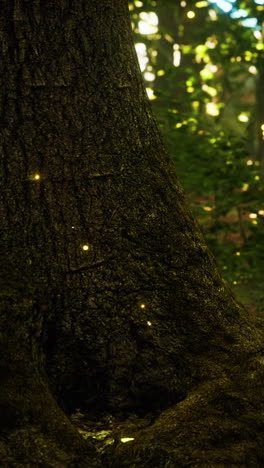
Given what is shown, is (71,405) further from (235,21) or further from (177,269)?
(235,21)

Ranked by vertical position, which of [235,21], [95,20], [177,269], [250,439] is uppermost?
[235,21]

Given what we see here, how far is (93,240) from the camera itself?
2734mm

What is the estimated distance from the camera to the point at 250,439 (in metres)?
2.34

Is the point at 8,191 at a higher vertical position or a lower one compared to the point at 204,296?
higher

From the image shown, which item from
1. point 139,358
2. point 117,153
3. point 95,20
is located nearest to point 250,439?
point 139,358

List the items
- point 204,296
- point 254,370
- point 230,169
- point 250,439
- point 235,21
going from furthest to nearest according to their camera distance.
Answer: point 235,21, point 230,169, point 204,296, point 254,370, point 250,439

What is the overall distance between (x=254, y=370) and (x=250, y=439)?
0.40 m

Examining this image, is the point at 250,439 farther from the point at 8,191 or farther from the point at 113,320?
the point at 8,191

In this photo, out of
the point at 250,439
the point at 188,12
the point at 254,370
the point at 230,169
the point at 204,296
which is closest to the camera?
the point at 250,439

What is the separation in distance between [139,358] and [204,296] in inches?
18.7

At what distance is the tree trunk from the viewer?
8.76 ft

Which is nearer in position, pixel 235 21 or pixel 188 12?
pixel 235 21

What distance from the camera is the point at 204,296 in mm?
2842

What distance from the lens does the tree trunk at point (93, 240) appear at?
8.76ft
